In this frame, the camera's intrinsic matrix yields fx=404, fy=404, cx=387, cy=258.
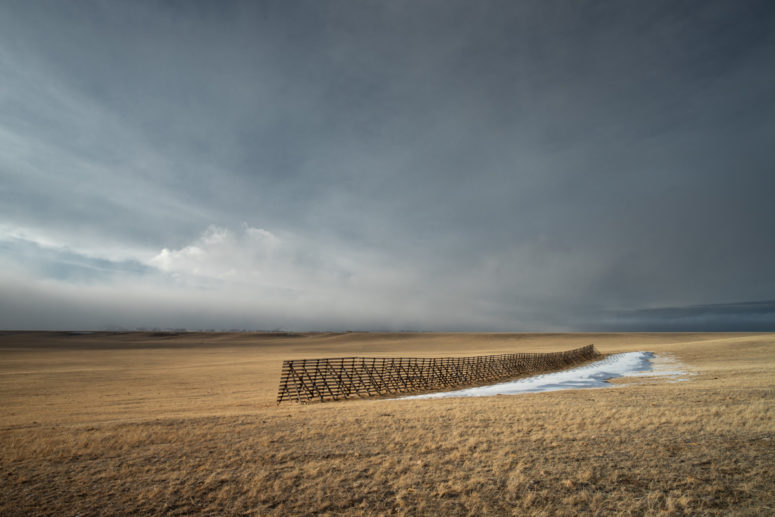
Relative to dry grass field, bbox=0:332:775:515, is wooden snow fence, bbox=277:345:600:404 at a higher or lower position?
lower

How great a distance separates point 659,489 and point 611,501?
120 centimetres

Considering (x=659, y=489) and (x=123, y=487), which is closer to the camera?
(x=659, y=489)

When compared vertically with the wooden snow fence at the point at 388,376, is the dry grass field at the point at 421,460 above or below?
above

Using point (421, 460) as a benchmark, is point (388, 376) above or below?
below

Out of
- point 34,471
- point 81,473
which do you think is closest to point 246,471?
point 81,473

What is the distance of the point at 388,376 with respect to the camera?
30.8 meters

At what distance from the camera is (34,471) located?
9359 millimetres

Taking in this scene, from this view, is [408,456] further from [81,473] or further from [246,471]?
[81,473]

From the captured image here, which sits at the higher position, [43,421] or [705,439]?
[705,439]

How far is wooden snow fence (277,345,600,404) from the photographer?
2616 cm

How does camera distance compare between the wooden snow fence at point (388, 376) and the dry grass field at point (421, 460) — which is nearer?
the dry grass field at point (421, 460)

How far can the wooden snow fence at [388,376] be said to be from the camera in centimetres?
2616

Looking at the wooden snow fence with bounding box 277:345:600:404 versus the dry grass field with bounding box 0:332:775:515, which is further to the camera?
Answer: the wooden snow fence with bounding box 277:345:600:404

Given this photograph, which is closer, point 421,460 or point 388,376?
point 421,460
